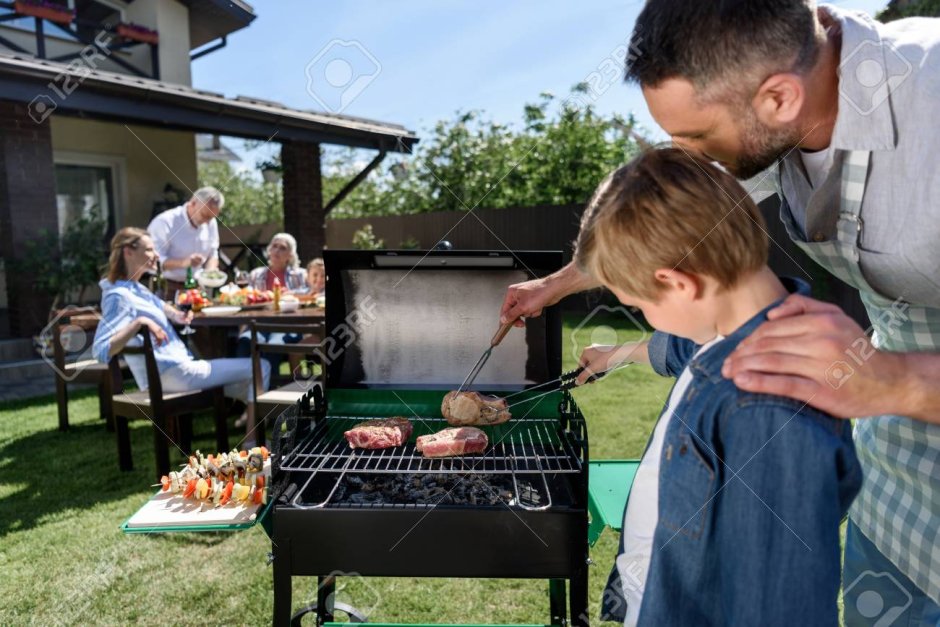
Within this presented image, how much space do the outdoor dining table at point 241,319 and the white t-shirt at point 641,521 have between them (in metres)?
3.71

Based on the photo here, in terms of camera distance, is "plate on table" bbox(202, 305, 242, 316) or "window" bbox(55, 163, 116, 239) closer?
"plate on table" bbox(202, 305, 242, 316)

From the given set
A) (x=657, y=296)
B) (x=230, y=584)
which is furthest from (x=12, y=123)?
(x=657, y=296)

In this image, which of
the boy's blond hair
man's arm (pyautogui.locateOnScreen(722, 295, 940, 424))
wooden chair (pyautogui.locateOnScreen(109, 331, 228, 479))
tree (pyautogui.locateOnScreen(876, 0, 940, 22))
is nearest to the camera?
man's arm (pyautogui.locateOnScreen(722, 295, 940, 424))

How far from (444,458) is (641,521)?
83 cm

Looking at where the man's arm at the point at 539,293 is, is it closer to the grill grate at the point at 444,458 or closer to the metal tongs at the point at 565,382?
the metal tongs at the point at 565,382

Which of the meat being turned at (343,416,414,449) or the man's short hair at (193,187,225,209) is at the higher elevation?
the man's short hair at (193,187,225,209)

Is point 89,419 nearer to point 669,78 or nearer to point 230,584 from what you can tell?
point 230,584

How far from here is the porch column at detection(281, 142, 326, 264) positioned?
11398 mm

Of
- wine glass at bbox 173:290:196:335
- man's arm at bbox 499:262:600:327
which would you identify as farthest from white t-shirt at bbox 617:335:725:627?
wine glass at bbox 173:290:196:335

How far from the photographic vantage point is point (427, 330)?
2695mm

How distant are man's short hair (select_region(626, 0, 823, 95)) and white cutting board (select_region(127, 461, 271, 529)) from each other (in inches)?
66.3

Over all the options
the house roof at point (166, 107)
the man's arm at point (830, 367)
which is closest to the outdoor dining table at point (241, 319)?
the house roof at point (166, 107)

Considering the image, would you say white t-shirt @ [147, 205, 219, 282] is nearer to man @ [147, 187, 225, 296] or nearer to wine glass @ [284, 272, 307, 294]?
man @ [147, 187, 225, 296]

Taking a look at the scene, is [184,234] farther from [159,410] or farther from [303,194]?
[303,194]
